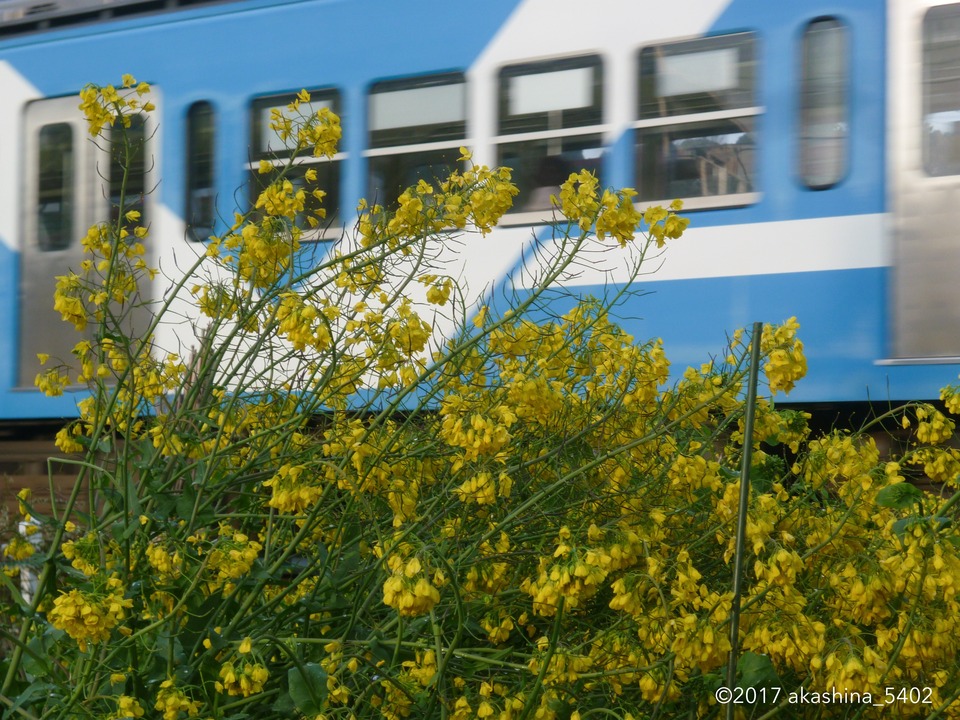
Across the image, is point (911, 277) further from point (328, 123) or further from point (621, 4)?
point (328, 123)

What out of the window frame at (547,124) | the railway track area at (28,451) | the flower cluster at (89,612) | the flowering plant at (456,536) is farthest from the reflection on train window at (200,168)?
the flower cluster at (89,612)

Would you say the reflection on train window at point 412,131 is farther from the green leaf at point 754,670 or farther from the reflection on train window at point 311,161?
the green leaf at point 754,670

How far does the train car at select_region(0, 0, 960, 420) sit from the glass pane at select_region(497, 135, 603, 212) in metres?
0.01

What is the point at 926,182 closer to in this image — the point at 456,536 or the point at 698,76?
the point at 698,76

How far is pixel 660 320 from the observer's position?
6.18 meters

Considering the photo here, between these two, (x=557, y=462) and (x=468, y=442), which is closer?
(x=468, y=442)

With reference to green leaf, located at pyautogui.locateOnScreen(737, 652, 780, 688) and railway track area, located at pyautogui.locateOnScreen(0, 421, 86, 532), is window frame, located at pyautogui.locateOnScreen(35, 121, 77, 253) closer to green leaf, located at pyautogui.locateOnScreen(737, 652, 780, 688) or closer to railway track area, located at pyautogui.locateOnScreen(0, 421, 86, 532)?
railway track area, located at pyautogui.locateOnScreen(0, 421, 86, 532)

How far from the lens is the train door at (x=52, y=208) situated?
7805 millimetres

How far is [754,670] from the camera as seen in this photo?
229cm

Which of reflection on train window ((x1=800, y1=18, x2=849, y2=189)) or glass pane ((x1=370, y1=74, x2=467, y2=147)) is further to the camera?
glass pane ((x1=370, y1=74, x2=467, y2=147))

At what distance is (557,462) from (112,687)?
110 cm

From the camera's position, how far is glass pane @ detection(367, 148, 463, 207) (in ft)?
21.7

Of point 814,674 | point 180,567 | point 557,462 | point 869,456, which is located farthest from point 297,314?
point 869,456

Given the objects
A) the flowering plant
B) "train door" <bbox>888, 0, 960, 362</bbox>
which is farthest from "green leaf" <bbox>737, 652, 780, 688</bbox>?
"train door" <bbox>888, 0, 960, 362</bbox>
